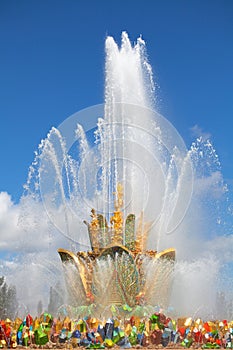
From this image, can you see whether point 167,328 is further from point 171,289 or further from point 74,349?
point 171,289

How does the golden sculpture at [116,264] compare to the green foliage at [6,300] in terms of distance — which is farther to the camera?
the green foliage at [6,300]

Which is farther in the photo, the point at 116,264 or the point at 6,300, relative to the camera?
the point at 6,300

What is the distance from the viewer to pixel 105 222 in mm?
22469

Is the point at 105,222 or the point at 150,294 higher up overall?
the point at 105,222

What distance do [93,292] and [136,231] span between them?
135 inches

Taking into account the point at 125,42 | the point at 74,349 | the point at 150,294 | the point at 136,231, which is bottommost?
the point at 74,349

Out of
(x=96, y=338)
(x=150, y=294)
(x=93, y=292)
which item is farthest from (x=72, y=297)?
(x=96, y=338)

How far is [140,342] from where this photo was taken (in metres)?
14.9

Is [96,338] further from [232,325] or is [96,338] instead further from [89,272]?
[89,272]

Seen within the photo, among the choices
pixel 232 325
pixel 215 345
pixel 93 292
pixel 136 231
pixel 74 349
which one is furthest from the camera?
pixel 136 231

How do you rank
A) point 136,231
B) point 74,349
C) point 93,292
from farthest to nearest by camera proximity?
1. point 136,231
2. point 93,292
3. point 74,349

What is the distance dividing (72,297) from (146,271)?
11.7 ft

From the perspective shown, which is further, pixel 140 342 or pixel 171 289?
pixel 171 289

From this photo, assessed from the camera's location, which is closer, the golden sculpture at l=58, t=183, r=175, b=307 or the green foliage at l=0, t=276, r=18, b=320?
the golden sculpture at l=58, t=183, r=175, b=307
